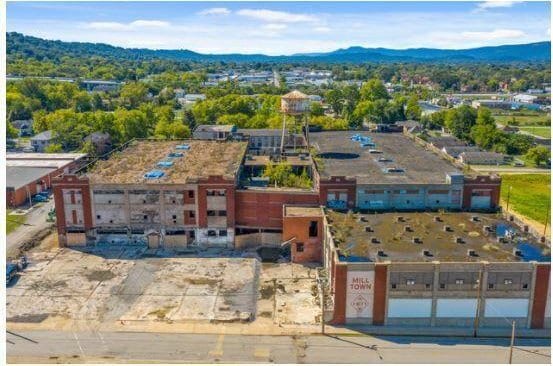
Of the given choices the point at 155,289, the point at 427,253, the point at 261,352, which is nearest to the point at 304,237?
the point at 427,253

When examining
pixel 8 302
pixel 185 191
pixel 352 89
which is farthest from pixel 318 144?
pixel 352 89

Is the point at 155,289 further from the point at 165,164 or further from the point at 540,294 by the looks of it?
the point at 540,294

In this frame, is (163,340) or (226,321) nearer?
(163,340)

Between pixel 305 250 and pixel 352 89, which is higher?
pixel 352 89

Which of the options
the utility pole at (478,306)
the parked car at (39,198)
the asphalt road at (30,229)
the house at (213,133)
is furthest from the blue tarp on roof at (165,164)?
the utility pole at (478,306)

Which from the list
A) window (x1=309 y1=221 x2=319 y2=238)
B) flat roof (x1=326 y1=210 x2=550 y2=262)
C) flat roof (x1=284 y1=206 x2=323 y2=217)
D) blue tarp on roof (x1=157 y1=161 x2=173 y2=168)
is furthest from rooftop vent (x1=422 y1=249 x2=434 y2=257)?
blue tarp on roof (x1=157 y1=161 x2=173 y2=168)

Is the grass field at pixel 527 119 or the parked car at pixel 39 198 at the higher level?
Answer: the grass field at pixel 527 119

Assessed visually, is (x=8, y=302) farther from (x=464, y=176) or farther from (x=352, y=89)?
(x=352, y=89)

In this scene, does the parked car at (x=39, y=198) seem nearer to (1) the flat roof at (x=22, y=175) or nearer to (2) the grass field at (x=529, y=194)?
(1) the flat roof at (x=22, y=175)
